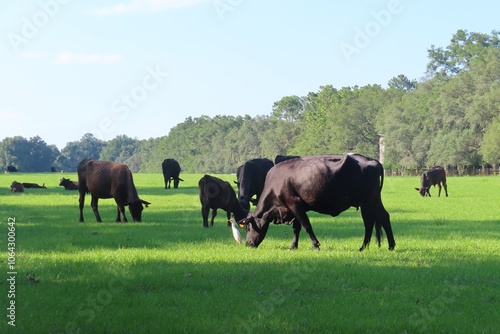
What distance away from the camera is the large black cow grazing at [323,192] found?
575 inches

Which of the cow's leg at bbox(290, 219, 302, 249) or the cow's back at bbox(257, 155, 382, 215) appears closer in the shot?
the cow's back at bbox(257, 155, 382, 215)

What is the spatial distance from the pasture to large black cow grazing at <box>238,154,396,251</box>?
56 cm

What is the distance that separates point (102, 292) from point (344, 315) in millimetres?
3321

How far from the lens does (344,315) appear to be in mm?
8570

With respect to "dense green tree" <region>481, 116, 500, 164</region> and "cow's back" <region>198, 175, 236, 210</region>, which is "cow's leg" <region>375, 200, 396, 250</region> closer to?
"cow's back" <region>198, 175, 236, 210</region>

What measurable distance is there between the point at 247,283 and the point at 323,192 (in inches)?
178

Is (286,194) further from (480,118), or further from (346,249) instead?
(480,118)

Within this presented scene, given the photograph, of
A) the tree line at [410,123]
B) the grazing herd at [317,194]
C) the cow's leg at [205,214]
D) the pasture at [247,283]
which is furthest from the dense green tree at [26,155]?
the grazing herd at [317,194]

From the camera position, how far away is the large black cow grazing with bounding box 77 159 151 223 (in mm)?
21688

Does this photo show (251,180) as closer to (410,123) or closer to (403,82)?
(410,123)

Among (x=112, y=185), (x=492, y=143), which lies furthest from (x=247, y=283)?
(x=492, y=143)

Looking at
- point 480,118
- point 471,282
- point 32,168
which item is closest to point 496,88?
point 480,118

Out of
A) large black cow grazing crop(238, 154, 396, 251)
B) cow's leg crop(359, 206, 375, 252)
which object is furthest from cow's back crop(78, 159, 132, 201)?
cow's leg crop(359, 206, 375, 252)

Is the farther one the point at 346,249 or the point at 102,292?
the point at 346,249
